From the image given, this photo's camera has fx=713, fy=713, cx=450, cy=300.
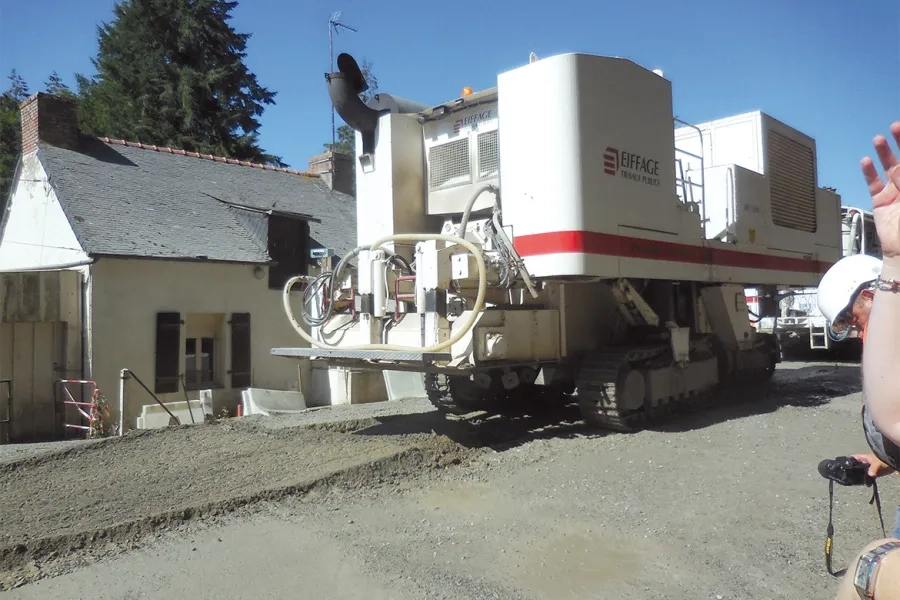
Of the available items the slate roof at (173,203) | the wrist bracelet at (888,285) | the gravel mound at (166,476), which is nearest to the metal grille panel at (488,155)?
the gravel mound at (166,476)

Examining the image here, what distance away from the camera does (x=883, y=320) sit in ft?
6.07

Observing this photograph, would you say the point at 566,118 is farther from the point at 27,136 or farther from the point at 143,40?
Answer: the point at 143,40

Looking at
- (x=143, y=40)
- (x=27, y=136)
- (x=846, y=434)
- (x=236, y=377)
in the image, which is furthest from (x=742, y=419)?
(x=143, y=40)

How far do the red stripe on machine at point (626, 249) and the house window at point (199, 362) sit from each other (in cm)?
864

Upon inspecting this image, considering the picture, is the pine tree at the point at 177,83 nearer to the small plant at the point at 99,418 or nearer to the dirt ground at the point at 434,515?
the small plant at the point at 99,418

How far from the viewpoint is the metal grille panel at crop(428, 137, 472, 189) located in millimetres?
8266

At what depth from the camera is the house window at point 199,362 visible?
13.5m

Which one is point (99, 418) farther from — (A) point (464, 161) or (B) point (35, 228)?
(A) point (464, 161)

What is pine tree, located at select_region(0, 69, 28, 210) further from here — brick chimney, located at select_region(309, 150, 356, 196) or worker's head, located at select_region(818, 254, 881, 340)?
worker's head, located at select_region(818, 254, 881, 340)

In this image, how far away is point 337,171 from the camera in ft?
65.8

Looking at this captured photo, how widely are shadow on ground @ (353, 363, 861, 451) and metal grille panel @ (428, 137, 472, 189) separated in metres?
2.88

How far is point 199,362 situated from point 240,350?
81 centimetres

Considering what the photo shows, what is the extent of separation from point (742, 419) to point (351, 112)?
5581mm

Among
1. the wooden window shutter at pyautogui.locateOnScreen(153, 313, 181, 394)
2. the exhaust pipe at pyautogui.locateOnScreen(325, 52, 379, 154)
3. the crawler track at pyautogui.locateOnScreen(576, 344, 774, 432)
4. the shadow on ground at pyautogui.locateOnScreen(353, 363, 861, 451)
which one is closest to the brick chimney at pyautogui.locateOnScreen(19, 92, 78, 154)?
the wooden window shutter at pyautogui.locateOnScreen(153, 313, 181, 394)
